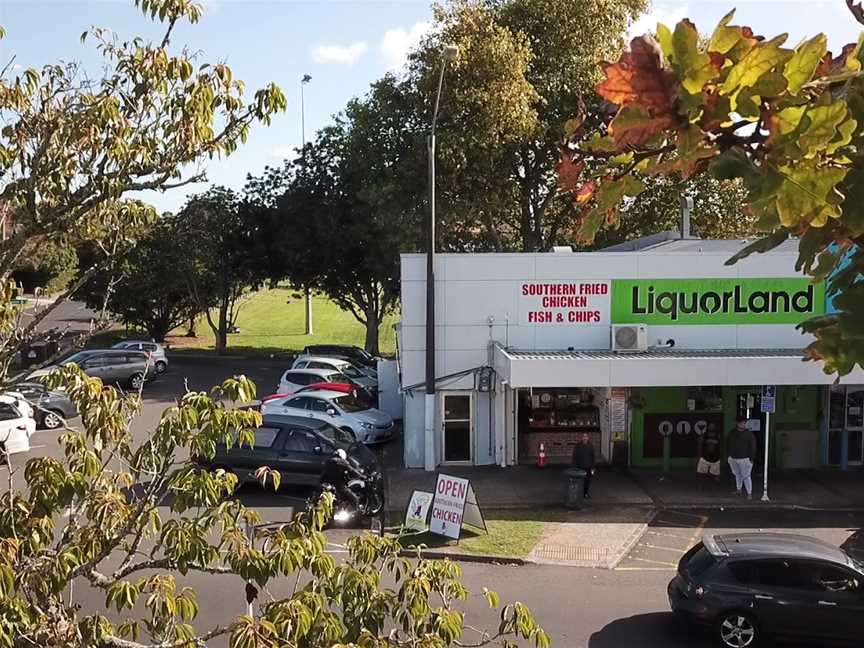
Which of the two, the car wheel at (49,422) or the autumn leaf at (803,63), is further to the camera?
the car wheel at (49,422)

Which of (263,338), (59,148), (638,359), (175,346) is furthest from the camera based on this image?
(263,338)

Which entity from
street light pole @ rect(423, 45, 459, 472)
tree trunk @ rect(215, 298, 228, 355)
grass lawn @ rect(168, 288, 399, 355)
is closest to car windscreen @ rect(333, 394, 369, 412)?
street light pole @ rect(423, 45, 459, 472)

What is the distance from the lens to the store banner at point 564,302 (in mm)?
18703

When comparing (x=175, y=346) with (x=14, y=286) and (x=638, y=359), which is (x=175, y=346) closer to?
(x=638, y=359)

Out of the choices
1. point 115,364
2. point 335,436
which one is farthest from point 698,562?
point 115,364

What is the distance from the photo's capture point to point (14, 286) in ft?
15.6

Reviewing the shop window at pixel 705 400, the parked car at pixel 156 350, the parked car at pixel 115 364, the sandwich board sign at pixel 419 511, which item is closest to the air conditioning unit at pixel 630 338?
the shop window at pixel 705 400

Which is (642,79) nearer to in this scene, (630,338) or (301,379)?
(630,338)

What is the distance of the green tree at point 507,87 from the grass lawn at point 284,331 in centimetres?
1190

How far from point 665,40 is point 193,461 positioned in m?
3.54

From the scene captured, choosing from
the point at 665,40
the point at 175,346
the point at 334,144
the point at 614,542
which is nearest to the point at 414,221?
the point at 334,144

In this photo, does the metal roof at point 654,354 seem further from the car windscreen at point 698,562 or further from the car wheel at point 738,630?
the car wheel at point 738,630

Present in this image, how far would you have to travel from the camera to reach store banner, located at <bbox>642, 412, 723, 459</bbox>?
19.3 metres

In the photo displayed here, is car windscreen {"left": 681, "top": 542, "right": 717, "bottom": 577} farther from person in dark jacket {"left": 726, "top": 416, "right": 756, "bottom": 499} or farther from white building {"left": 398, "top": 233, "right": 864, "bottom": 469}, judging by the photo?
white building {"left": 398, "top": 233, "right": 864, "bottom": 469}
